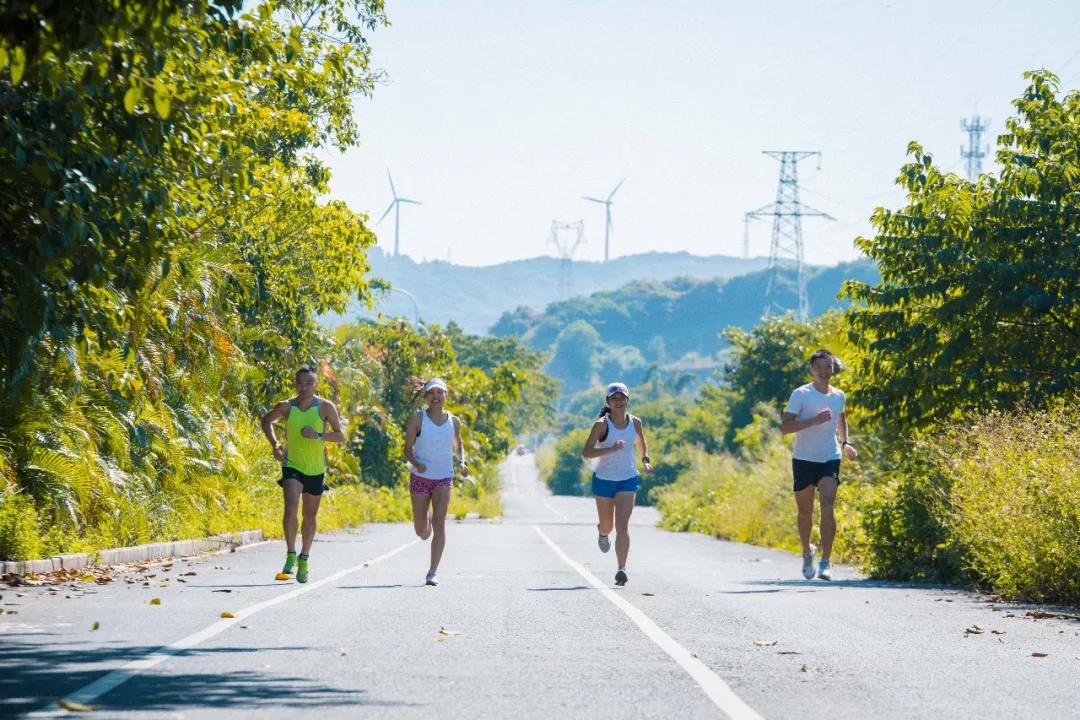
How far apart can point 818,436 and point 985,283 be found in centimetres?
383

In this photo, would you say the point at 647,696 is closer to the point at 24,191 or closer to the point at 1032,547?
the point at 24,191

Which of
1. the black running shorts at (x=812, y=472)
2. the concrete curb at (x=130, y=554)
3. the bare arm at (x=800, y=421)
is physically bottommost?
the concrete curb at (x=130, y=554)

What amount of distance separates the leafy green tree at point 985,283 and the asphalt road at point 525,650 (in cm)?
325

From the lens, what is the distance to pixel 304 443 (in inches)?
567

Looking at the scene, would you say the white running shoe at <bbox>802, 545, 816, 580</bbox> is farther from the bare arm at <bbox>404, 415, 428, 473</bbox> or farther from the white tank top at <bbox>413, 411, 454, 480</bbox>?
the bare arm at <bbox>404, 415, 428, 473</bbox>

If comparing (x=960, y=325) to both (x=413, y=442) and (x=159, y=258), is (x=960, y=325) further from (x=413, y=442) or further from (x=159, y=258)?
(x=159, y=258)

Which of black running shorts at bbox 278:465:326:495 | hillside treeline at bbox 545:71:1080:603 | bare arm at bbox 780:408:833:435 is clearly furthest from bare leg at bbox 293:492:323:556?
hillside treeline at bbox 545:71:1080:603

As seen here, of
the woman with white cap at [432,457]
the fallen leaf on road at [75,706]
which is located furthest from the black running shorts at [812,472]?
the fallen leaf on road at [75,706]

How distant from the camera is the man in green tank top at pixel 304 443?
14.2m

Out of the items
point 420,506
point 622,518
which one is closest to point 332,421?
point 420,506

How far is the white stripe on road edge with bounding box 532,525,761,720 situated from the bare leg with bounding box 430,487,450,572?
1916mm

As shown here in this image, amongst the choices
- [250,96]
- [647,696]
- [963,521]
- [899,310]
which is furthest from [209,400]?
[647,696]

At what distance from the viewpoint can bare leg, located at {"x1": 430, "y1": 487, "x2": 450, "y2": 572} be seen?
1453 cm

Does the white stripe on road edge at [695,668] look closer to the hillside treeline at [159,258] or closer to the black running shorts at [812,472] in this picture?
the black running shorts at [812,472]
